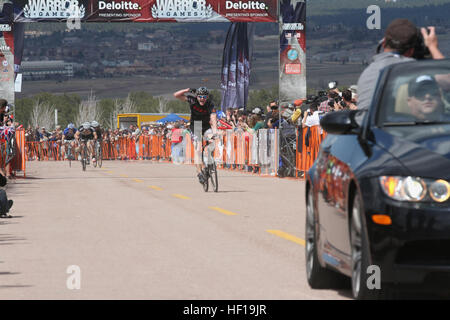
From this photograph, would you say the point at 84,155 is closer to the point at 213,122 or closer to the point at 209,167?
the point at 209,167

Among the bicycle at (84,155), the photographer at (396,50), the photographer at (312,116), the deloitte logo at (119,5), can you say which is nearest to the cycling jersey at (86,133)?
the bicycle at (84,155)

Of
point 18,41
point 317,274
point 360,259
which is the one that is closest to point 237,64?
point 18,41

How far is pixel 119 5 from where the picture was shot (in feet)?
109

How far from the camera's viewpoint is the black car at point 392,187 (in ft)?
19.3

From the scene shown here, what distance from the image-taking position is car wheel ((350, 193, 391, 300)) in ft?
20.0

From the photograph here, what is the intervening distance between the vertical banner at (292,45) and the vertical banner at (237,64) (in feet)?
34.5

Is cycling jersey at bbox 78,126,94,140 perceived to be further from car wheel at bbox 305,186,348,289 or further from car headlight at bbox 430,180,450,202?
car headlight at bbox 430,180,450,202

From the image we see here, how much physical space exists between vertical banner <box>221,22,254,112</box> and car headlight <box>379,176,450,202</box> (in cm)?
3667

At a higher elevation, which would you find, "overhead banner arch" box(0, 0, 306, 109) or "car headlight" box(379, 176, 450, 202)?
"overhead banner arch" box(0, 0, 306, 109)

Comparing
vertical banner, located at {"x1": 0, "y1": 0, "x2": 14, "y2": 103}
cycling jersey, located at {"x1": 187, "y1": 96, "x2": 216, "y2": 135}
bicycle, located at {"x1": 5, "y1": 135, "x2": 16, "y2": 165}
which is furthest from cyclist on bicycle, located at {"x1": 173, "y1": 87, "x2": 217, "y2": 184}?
vertical banner, located at {"x1": 0, "y1": 0, "x2": 14, "y2": 103}

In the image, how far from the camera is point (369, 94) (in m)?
7.18

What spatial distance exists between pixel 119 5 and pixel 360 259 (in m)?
27.8

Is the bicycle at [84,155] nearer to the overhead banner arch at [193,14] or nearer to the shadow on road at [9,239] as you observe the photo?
the overhead banner arch at [193,14]
